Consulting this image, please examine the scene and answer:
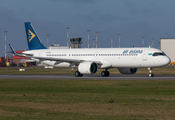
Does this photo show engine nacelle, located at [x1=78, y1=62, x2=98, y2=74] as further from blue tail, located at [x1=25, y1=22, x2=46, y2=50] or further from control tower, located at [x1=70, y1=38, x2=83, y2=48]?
control tower, located at [x1=70, y1=38, x2=83, y2=48]

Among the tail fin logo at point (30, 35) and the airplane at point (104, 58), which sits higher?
the tail fin logo at point (30, 35)

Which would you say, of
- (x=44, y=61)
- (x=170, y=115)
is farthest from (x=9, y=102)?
(x=44, y=61)

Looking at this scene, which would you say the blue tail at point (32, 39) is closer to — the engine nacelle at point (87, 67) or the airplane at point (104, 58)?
the airplane at point (104, 58)

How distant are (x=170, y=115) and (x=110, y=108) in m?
3.75

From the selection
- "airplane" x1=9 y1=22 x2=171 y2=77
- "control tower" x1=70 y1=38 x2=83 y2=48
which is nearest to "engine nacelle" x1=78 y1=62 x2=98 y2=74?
"airplane" x1=9 y1=22 x2=171 y2=77

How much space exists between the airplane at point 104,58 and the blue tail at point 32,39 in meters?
0.95

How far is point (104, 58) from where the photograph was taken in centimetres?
4972

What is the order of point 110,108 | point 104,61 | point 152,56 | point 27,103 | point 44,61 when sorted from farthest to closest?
point 44,61, point 104,61, point 152,56, point 27,103, point 110,108

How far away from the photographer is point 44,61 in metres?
56.3

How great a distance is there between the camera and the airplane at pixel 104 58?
4665 centimetres

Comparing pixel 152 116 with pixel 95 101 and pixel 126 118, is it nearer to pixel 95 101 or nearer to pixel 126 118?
pixel 126 118

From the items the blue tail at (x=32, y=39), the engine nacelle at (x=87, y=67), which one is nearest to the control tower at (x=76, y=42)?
the blue tail at (x=32, y=39)

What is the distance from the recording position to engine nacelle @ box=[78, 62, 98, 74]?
155ft

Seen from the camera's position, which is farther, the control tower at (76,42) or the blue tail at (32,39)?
the control tower at (76,42)
